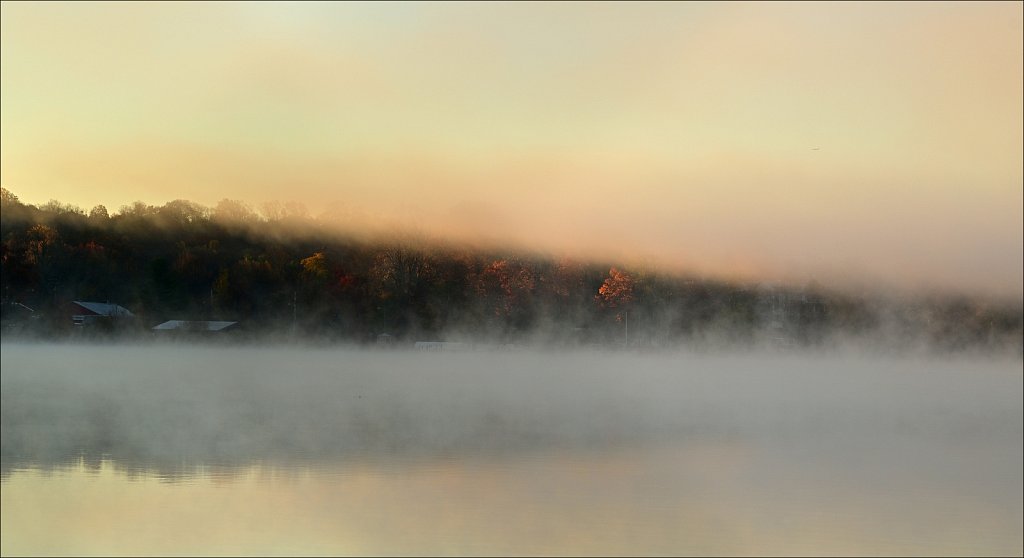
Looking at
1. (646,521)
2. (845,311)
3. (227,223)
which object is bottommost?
(646,521)

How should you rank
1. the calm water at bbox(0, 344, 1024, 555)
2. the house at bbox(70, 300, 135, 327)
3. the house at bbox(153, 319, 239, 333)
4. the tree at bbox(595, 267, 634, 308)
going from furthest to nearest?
the tree at bbox(595, 267, 634, 308) < the house at bbox(153, 319, 239, 333) < the house at bbox(70, 300, 135, 327) < the calm water at bbox(0, 344, 1024, 555)

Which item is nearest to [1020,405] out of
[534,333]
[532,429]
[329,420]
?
[532,429]

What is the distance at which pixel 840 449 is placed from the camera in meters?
25.3

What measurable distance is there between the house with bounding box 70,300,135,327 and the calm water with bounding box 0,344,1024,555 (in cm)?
1958

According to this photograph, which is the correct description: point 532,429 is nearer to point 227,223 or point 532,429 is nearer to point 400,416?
point 400,416

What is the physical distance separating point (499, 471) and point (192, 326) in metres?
66.4

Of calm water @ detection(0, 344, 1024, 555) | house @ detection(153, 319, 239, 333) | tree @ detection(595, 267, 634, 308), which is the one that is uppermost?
tree @ detection(595, 267, 634, 308)

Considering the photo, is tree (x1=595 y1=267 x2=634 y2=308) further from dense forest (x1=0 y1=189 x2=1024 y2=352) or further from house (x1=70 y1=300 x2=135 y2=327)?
house (x1=70 y1=300 x2=135 y2=327)

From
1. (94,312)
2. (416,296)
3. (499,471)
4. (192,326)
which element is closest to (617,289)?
(416,296)

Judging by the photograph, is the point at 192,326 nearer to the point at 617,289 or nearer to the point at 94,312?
the point at 94,312

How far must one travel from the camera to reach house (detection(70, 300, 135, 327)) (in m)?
64.5

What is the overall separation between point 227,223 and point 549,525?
63028 millimetres

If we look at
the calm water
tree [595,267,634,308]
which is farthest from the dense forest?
the calm water

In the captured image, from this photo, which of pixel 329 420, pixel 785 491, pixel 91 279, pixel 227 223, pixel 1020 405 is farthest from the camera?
pixel 227 223
